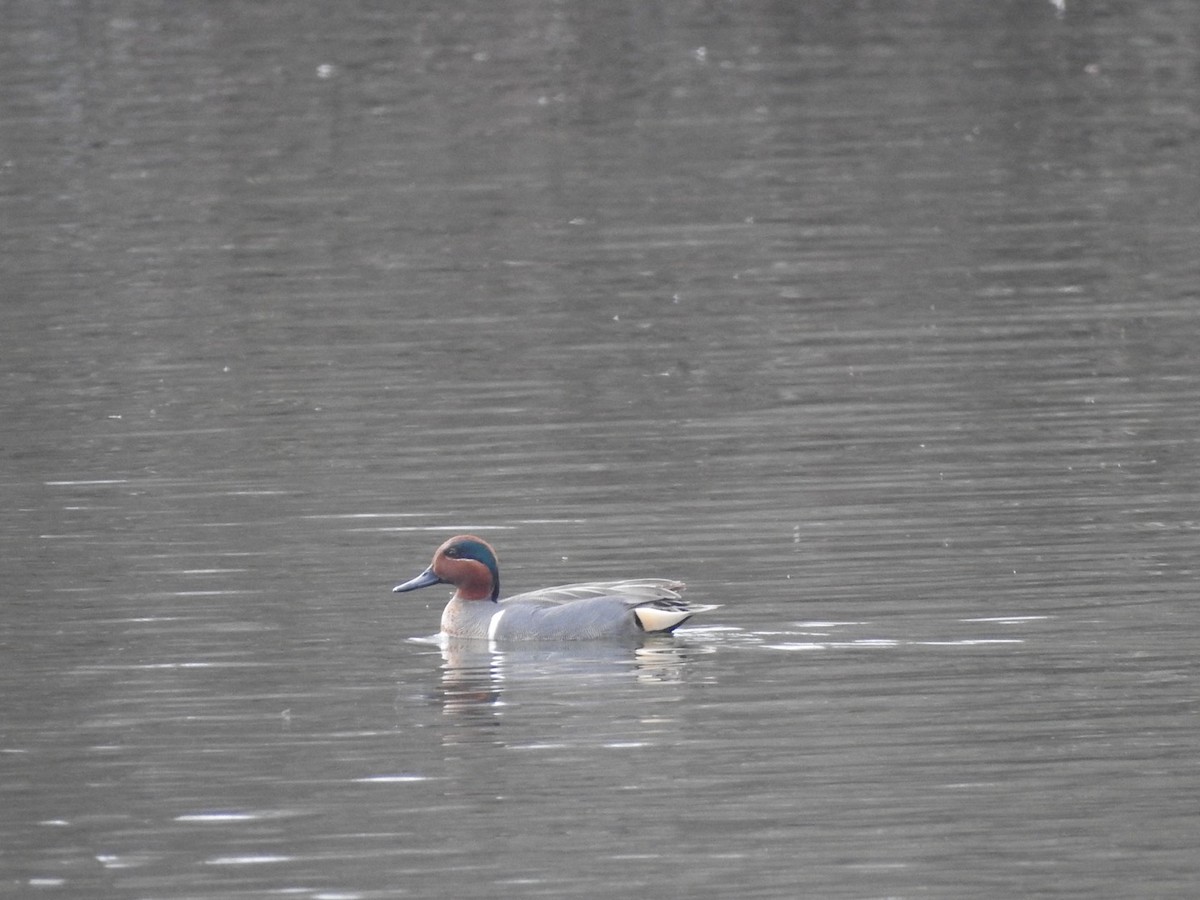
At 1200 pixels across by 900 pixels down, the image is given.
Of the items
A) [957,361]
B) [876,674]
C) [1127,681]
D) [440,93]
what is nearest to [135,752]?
[876,674]

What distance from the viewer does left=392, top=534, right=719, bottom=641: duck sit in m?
11.8

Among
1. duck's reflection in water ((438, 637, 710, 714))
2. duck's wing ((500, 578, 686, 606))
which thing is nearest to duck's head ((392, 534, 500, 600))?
duck's reflection in water ((438, 637, 710, 714))

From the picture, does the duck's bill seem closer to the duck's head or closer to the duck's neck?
the duck's head

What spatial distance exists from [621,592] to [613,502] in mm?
2851

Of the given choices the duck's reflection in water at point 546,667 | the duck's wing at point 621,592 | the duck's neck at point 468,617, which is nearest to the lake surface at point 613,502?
the duck's reflection in water at point 546,667

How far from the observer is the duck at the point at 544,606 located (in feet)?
38.8

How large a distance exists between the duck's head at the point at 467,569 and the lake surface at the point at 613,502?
1.12 ft

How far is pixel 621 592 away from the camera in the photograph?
11797 millimetres

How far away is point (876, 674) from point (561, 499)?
4069 mm

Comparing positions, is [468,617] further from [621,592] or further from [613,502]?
[613,502]

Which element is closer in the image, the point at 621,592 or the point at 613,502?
the point at 621,592

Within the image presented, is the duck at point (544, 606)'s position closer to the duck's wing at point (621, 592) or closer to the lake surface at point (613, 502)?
the duck's wing at point (621, 592)

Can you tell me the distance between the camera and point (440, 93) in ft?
128

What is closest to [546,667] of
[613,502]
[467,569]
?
[467,569]
